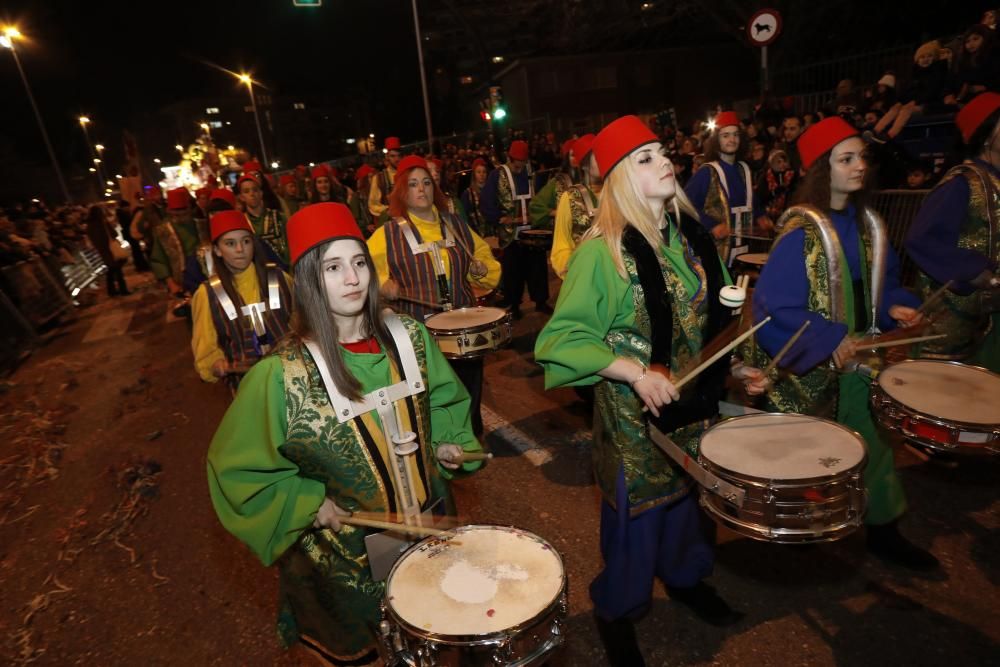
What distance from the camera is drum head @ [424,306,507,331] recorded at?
404cm

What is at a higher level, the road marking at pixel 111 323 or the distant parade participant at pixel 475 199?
the distant parade participant at pixel 475 199

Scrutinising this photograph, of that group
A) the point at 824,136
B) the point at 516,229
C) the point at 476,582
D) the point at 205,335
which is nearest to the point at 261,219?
the point at 516,229

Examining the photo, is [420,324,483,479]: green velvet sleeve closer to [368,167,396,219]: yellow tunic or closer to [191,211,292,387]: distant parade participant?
[191,211,292,387]: distant parade participant

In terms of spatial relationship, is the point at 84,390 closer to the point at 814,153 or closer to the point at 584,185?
the point at 584,185

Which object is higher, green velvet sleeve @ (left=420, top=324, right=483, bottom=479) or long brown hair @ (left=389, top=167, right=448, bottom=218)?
long brown hair @ (left=389, top=167, right=448, bottom=218)

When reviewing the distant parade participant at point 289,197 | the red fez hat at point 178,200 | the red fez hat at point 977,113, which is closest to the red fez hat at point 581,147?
the red fez hat at point 977,113

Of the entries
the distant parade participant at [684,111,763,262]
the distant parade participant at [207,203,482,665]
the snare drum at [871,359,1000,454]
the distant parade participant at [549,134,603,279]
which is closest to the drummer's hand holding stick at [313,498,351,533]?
the distant parade participant at [207,203,482,665]

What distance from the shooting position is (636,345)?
2.51m

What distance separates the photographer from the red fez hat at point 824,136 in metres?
2.96

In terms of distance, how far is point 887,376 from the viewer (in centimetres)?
281

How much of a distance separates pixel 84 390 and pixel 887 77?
13.5 m

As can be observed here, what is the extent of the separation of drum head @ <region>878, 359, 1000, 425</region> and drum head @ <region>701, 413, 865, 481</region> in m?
0.46

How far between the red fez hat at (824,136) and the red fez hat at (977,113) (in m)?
1.54

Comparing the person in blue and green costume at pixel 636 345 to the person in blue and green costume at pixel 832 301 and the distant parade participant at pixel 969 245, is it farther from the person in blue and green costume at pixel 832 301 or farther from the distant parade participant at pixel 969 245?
the distant parade participant at pixel 969 245
